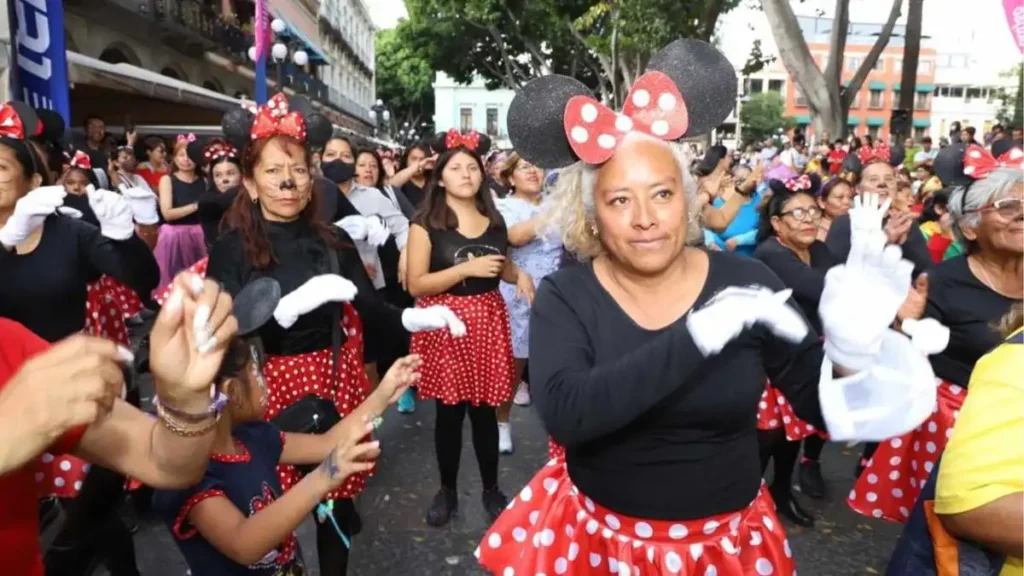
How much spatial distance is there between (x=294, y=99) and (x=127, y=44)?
17117 millimetres

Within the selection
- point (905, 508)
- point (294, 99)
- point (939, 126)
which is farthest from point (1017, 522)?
point (939, 126)

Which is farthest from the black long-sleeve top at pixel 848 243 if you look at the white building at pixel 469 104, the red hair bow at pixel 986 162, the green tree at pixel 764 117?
the green tree at pixel 764 117

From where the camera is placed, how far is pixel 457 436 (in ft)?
12.4

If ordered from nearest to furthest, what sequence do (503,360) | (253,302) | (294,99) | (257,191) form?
(253,302), (257,191), (294,99), (503,360)

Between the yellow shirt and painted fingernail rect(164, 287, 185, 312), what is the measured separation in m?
1.42

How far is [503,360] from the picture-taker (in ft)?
12.8

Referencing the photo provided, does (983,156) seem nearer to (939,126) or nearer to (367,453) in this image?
(367,453)

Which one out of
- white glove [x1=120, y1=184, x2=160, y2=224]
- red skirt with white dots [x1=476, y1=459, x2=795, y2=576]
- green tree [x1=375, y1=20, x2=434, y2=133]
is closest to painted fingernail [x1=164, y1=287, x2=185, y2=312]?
red skirt with white dots [x1=476, y1=459, x2=795, y2=576]


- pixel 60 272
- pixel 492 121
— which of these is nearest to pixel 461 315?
pixel 60 272

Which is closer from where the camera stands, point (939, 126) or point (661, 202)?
point (661, 202)

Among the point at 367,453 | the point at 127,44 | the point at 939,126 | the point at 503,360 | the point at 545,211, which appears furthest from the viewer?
the point at 939,126

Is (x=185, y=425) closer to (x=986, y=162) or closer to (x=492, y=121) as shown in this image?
(x=986, y=162)

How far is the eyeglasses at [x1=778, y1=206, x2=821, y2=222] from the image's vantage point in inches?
146

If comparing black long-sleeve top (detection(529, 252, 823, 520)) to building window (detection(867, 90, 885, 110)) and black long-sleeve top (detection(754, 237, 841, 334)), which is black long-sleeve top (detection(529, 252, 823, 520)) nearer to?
black long-sleeve top (detection(754, 237, 841, 334))
